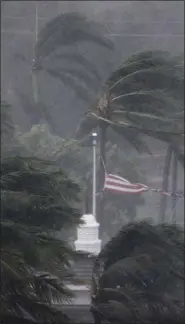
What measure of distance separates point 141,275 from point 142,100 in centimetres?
1384

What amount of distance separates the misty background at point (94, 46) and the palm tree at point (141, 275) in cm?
2968

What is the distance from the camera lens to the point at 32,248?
1006cm

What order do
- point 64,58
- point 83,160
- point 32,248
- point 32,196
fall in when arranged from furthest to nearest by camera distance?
point 83,160 → point 64,58 → point 32,196 → point 32,248

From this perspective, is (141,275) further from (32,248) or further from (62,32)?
(62,32)

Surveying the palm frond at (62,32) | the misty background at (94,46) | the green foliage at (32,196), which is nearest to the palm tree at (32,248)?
the green foliage at (32,196)

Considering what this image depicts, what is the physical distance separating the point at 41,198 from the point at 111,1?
54.2 meters

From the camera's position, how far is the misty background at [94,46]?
163 feet

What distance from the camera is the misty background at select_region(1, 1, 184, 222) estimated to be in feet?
163

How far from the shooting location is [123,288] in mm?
12773

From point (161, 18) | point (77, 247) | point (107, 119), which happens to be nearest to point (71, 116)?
point (161, 18)

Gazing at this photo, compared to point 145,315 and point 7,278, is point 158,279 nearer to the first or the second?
point 145,315

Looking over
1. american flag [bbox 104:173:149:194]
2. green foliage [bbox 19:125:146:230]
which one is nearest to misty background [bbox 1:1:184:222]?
green foliage [bbox 19:125:146:230]

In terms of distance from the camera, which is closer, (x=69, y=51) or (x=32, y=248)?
(x=32, y=248)

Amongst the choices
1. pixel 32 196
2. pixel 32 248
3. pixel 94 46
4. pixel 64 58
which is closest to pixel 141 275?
pixel 32 196
